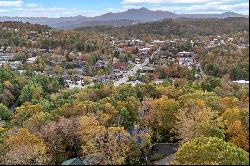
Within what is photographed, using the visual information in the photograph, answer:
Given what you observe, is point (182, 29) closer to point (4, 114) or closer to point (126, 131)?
point (4, 114)

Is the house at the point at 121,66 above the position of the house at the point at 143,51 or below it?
below

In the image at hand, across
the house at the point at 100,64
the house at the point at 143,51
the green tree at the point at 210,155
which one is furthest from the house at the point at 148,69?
the green tree at the point at 210,155

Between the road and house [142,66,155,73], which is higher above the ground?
house [142,66,155,73]

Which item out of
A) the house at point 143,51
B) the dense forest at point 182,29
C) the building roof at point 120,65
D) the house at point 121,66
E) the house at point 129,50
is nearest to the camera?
the house at point 121,66

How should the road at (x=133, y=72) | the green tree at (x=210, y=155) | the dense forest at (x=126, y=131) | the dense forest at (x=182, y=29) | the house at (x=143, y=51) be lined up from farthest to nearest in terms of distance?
1. the dense forest at (x=182, y=29)
2. the house at (x=143, y=51)
3. the road at (x=133, y=72)
4. the dense forest at (x=126, y=131)
5. the green tree at (x=210, y=155)

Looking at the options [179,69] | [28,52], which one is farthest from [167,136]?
[28,52]

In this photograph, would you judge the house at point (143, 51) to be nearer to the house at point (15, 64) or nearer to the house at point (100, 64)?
the house at point (100, 64)

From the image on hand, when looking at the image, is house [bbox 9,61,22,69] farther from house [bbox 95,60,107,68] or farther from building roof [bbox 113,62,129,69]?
building roof [bbox 113,62,129,69]

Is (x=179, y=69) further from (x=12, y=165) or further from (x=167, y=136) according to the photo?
(x=12, y=165)

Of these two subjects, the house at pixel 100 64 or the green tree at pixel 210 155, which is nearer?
the green tree at pixel 210 155

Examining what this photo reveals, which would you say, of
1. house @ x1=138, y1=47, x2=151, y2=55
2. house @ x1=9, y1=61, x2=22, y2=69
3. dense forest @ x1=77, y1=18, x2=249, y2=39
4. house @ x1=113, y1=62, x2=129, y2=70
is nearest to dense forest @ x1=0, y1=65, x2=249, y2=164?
house @ x1=9, y1=61, x2=22, y2=69

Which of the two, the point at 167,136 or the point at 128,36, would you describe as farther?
the point at 128,36
